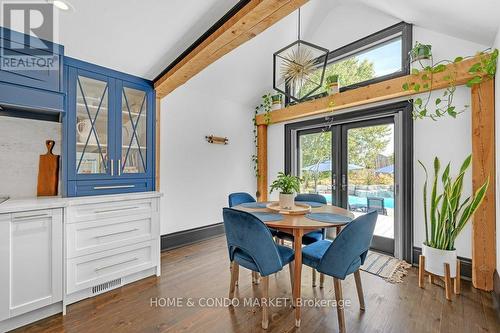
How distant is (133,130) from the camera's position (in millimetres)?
2641

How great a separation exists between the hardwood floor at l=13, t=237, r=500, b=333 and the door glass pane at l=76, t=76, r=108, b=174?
130 cm

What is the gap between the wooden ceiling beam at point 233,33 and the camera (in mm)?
1503

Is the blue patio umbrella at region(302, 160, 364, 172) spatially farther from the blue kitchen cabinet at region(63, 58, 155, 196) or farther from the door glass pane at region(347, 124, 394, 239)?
the blue kitchen cabinet at region(63, 58, 155, 196)

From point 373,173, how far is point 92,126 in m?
3.65

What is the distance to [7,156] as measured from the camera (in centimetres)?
211

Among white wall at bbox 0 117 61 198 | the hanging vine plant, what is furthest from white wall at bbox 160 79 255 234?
the hanging vine plant

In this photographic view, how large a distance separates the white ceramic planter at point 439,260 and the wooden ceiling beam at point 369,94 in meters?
1.78

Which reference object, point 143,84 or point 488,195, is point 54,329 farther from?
point 488,195

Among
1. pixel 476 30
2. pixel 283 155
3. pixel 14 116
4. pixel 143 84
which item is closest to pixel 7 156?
pixel 14 116

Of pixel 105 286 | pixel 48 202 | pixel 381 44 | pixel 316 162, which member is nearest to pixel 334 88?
pixel 381 44

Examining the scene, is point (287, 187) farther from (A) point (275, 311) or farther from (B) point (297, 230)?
(A) point (275, 311)

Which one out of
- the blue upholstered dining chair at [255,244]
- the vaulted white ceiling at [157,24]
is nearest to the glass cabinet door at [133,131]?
the vaulted white ceiling at [157,24]

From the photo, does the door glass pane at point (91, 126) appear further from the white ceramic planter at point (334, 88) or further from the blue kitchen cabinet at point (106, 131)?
the white ceramic planter at point (334, 88)

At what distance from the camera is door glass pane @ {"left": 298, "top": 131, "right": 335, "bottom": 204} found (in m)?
3.86
